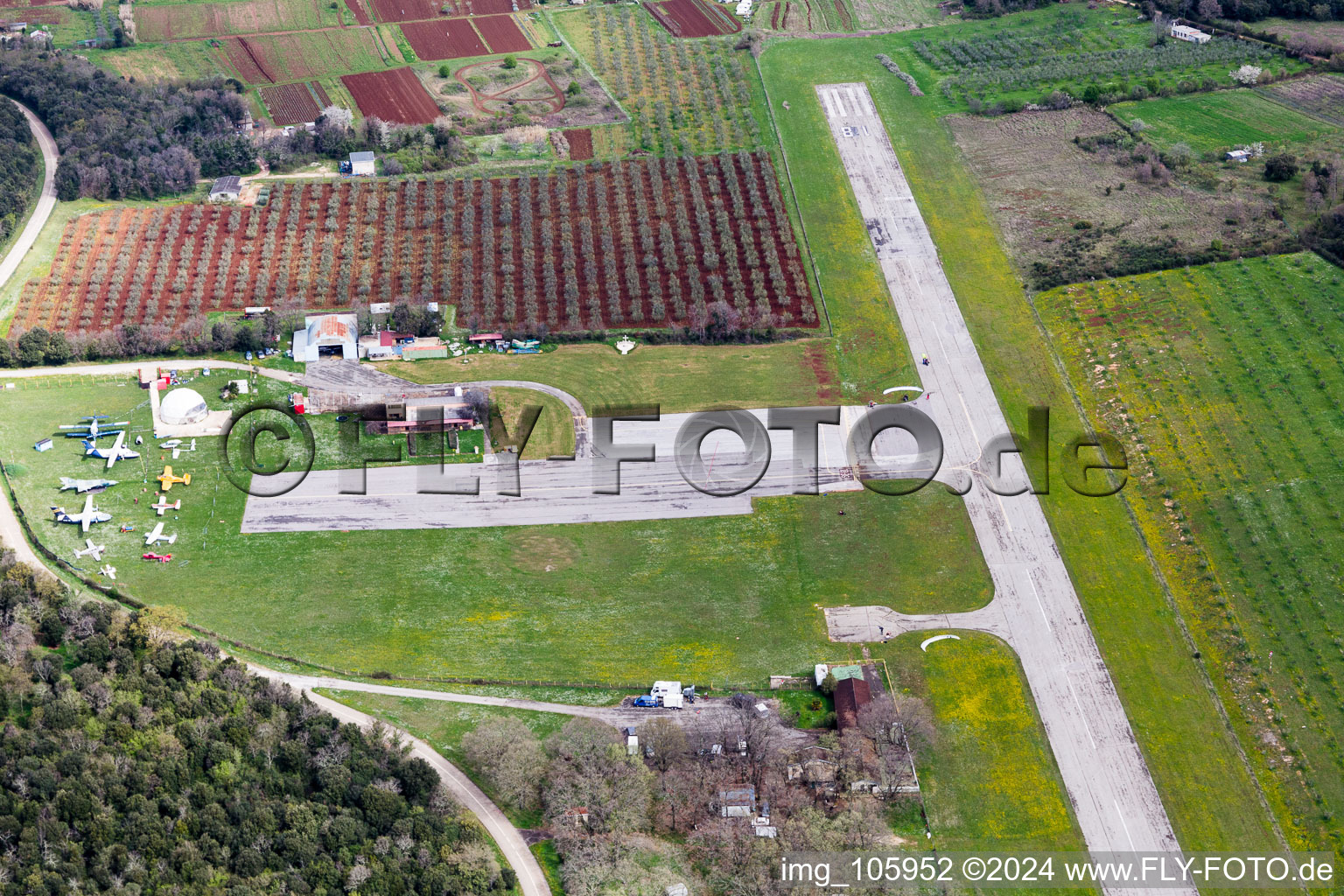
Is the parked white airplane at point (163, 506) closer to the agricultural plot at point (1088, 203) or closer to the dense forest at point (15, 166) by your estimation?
the dense forest at point (15, 166)

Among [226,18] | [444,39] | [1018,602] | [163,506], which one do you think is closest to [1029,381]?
[1018,602]

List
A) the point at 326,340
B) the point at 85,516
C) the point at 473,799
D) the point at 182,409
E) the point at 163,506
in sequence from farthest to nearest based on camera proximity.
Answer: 1. the point at 326,340
2. the point at 182,409
3. the point at 163,506
4. the point at 85,516
5. the point at 473,799

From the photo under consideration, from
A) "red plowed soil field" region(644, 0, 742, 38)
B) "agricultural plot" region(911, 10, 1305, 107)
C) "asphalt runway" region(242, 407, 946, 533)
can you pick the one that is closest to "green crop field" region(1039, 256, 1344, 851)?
"asphalt runway" region(242, 407, 946, 533)

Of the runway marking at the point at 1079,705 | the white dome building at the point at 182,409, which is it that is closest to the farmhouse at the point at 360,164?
the white dome building at the point at 182,409

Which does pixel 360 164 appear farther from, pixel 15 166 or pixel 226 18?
pixel 226 18

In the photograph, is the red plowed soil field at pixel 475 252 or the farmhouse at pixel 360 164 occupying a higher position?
the farmhouse at pixel 360 164

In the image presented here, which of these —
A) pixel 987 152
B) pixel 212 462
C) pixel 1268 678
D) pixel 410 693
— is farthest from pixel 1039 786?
pixel 987 152
